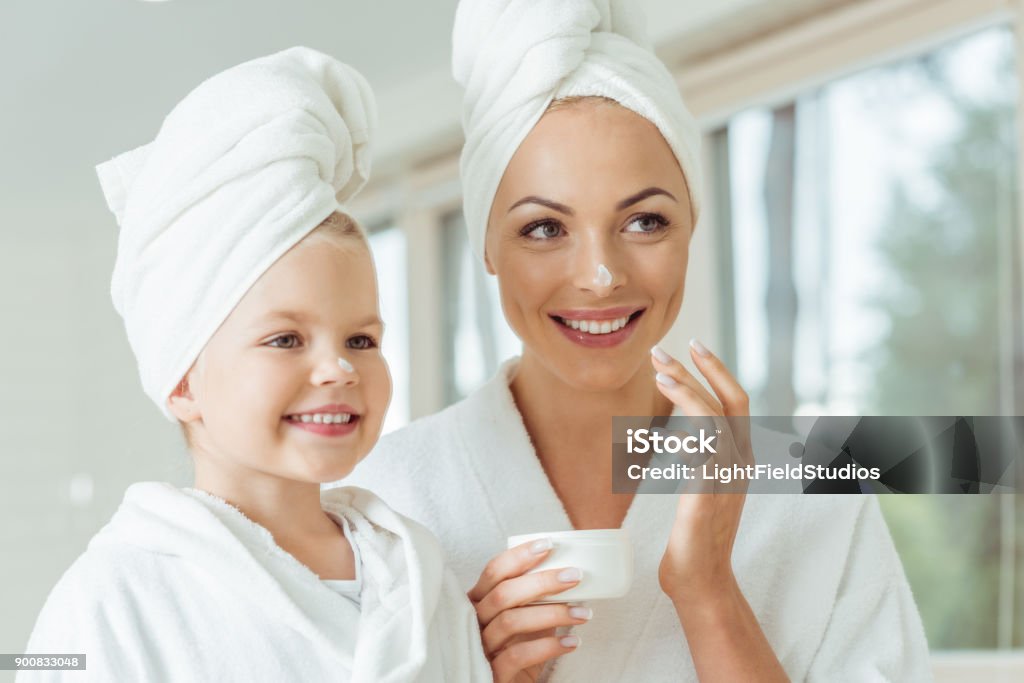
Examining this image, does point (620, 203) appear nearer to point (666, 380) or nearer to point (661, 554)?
point (666, 380)

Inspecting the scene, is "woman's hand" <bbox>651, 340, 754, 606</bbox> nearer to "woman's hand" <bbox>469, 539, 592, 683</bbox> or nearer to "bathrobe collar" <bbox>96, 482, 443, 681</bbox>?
"woman's hand" <bbox>469, 539, 592, 683</bbox>

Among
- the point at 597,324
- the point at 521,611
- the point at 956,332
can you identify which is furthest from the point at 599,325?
the point at 956,332

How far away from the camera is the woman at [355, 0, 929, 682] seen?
4.14 feet

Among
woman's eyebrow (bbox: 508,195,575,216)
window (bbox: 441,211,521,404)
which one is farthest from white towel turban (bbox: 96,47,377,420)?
window (bbox: 441,211,521,404)

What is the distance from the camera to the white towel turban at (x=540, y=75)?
1306 mm

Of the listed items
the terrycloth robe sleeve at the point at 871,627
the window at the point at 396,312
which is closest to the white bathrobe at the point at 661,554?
the terrycloth robe sleeve at the point at 871,627

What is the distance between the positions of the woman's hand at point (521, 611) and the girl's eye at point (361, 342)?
248 mm

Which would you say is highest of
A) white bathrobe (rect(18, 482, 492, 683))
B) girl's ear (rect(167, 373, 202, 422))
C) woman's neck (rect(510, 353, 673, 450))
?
woman's neck (rect(510, 353, 673, 450))

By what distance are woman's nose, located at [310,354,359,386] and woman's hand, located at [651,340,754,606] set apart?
33cm

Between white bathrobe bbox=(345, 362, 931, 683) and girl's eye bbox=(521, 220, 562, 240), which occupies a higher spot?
girl's eye bbox=(521, 220, 562, 240)

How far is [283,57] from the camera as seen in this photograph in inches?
44.8

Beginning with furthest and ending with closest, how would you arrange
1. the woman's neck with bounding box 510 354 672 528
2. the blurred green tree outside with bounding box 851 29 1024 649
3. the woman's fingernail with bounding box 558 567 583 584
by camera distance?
1. the blurred green tree outside with bounding box 851 29 1024 649
2. the woman's neck with bounding box 510 354 672 528
3. the woman's fingernail with bounding box 558 567 583 584

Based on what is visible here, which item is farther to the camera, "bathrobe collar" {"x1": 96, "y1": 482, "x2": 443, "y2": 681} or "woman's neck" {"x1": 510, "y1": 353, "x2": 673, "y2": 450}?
"woman's neck" {"x1": 510, "y1": 353, "x2": 673, "y2": 450}

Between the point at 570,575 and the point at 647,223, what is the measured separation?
445mm
